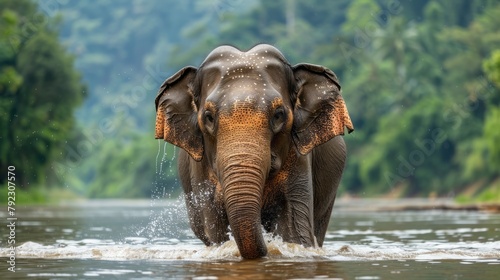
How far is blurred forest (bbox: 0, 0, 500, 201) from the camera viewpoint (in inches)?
2210

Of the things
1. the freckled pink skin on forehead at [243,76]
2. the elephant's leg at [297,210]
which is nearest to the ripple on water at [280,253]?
the elephant's leg at [297,210]

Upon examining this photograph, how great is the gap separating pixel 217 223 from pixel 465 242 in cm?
465

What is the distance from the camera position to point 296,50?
11731 cm

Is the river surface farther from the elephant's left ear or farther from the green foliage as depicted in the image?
the green foliage

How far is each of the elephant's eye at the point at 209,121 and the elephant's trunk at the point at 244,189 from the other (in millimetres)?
426

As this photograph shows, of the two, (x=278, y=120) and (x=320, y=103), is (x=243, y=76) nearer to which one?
(x=278, y=120)

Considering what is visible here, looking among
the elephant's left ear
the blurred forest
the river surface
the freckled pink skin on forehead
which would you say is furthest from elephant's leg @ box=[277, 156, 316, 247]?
the blurred forest

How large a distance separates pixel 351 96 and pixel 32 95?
1446 inches

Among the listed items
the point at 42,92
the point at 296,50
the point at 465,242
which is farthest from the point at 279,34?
the point at 465,242

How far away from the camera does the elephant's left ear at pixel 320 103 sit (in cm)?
1248

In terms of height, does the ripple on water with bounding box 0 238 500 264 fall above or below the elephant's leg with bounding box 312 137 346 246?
below

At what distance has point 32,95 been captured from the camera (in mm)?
56094

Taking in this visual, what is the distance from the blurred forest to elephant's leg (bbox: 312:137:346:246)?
1991 mm

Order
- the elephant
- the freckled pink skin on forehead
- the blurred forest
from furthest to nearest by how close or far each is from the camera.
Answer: the blurred forest → the freckled pink skin on forehead → the elephant
